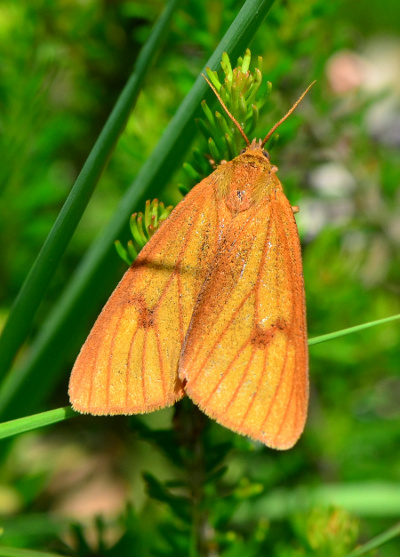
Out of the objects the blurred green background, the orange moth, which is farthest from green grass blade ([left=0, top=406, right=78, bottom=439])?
the blurred green background

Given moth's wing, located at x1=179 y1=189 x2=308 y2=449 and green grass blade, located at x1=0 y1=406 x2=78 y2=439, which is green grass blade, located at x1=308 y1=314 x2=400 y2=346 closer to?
moth's wing, located at x1=179 y1=189 x2=308 y2=449

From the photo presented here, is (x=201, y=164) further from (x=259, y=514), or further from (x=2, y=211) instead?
(x=259, y=514)

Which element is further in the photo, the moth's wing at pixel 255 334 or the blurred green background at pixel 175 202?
the blurred green background at pixel 175 202

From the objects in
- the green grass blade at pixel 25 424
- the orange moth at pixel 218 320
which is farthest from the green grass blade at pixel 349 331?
the green grass blade at pixel 25 424

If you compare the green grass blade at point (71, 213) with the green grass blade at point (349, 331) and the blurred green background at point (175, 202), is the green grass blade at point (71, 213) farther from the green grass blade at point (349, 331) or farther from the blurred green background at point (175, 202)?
the green grass blade at point (349, 331)

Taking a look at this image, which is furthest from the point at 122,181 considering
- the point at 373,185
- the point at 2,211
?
the point at 373,185
